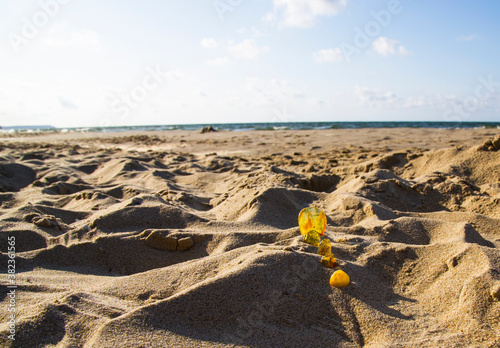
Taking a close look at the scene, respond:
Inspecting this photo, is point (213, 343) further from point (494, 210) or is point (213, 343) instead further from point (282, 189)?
point (494, 210)

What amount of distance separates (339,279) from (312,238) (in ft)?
1.20

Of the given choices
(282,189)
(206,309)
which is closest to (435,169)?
(282,189)

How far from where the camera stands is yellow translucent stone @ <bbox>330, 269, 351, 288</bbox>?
1.24 meters

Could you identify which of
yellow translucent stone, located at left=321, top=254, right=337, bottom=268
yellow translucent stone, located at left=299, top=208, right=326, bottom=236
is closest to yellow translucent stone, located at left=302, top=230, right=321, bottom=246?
yellow translucent stone, located at left=299, top=208, right=326, bottom=236

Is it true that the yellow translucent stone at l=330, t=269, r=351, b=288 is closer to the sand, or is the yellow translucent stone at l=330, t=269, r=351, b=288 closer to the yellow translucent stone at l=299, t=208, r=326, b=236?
the sand

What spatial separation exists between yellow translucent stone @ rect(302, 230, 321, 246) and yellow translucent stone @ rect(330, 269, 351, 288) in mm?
326

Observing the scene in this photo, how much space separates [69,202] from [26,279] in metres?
1.53

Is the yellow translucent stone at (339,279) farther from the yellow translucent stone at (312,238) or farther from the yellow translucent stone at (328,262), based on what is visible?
the yellow translucent stone at (312,238)

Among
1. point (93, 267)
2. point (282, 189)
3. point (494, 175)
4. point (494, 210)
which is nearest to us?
point (93, 267)

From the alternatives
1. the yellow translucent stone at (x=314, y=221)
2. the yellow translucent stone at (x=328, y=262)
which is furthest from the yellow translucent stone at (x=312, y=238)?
the yellow translucent stone at (x=328, y=262)

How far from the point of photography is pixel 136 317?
3.42 feet

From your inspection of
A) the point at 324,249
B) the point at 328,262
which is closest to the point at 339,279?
the point at 328,262

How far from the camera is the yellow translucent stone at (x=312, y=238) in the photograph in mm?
1586

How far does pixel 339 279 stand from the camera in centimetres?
124
